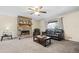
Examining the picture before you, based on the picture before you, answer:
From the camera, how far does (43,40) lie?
2.14m

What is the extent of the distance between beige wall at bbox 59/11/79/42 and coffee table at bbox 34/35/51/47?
0.54 meters

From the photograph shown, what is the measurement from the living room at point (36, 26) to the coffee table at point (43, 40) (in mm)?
62

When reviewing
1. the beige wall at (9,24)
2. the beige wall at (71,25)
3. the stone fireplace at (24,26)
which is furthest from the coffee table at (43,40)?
the beige wall at (9,24)

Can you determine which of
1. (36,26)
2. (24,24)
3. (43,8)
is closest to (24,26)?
(24,24)

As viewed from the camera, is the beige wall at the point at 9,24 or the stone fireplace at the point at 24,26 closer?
the beige wall at the point at 9,24

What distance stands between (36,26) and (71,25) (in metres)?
0.99

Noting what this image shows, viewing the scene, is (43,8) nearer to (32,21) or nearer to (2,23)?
(32,21)

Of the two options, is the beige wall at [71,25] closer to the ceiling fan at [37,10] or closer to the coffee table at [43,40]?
the coffee table at [43,40]

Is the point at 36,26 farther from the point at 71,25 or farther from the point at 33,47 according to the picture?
the point at 71,25

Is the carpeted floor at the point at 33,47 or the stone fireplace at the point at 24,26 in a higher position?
the stone fireplace at the point at 24,26

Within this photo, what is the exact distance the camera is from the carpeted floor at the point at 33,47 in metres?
1.93

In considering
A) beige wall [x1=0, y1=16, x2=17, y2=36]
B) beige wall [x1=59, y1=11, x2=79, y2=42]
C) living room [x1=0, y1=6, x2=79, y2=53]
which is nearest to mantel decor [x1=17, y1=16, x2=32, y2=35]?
living room [x1=0, y1=6, x2=79, y2=53]
